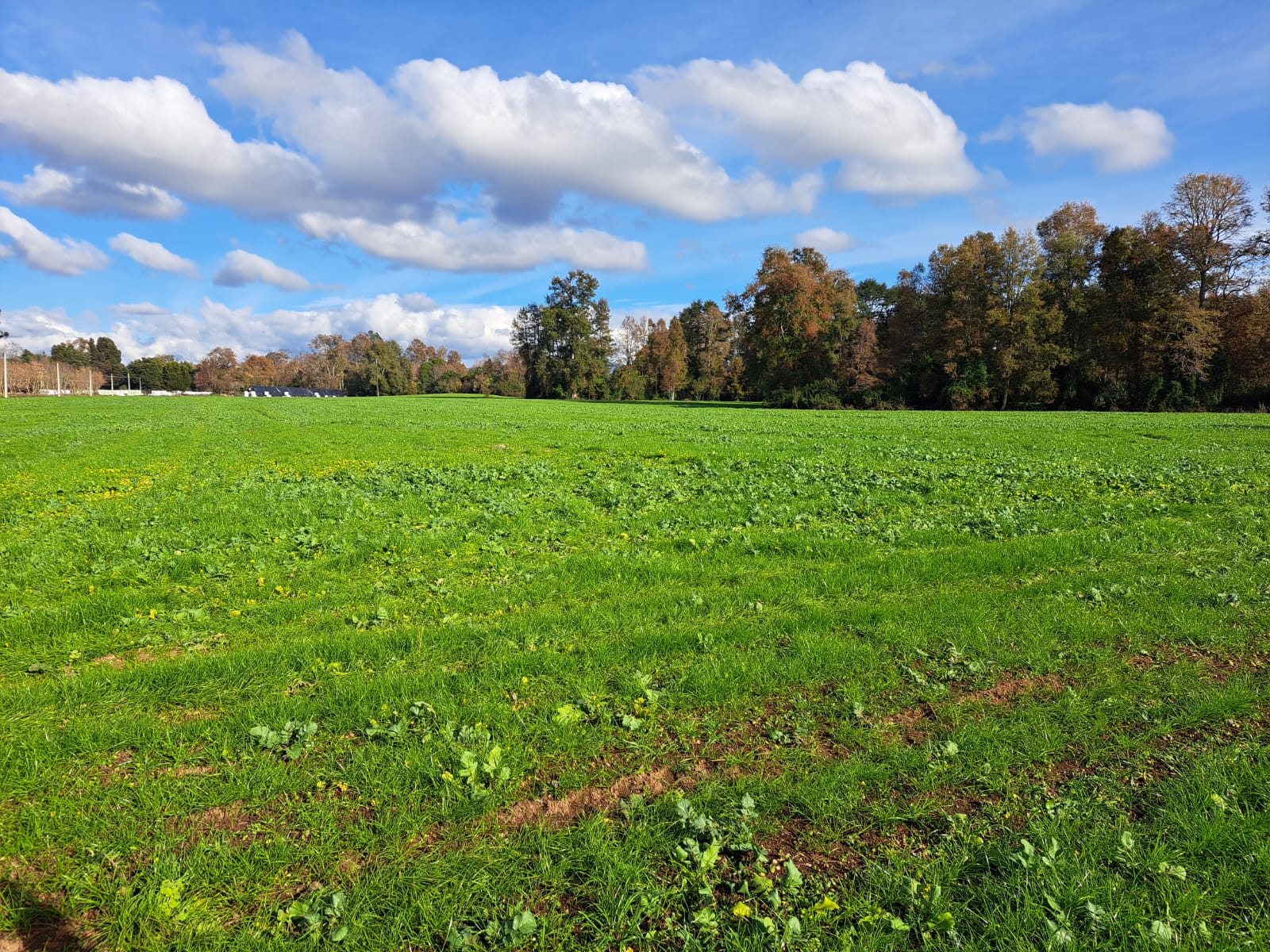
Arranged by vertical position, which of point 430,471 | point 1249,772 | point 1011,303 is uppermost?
point 1011,303

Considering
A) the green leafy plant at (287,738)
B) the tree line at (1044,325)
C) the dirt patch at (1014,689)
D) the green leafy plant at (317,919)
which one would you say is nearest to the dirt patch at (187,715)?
the green leafy plant at (287,738)

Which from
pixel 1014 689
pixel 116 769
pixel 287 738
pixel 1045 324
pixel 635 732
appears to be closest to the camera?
pixel 116 769

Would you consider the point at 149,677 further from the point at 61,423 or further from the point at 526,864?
the point at 61,423

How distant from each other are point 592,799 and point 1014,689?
3.59 metres

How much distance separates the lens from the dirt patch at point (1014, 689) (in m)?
4.80

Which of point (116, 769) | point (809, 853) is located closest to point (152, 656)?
point (116, 769)

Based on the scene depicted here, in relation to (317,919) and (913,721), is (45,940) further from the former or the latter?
(913,721)

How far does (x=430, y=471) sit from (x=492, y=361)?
145 meters

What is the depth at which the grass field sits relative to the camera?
3.00m

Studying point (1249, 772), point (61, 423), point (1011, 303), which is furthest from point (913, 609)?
point (1011, 303)

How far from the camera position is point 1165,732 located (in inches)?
170

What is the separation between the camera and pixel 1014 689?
4938 mm

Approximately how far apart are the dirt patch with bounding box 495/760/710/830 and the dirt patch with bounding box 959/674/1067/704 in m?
2.42

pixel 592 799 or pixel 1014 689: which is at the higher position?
pixel 1014 689
